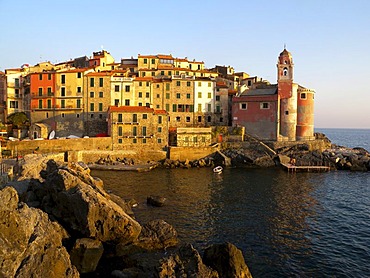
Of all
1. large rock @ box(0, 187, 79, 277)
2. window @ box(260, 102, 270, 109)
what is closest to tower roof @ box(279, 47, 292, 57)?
window @ box(260, 102, 270, 109)

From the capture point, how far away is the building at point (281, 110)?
5922cm

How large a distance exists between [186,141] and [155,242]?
118 ft

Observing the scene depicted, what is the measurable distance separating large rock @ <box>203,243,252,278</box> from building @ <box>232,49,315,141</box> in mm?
46085

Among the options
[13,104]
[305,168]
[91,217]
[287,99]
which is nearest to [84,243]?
[91,217]

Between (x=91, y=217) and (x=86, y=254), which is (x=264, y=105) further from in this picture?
(x=86, y=254)

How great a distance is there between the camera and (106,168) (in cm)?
4581

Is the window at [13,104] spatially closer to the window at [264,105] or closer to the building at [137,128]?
the building at [137,128]

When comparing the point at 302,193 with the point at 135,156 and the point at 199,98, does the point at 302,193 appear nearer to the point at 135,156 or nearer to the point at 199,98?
the point at 135,156

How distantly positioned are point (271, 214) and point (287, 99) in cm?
3655

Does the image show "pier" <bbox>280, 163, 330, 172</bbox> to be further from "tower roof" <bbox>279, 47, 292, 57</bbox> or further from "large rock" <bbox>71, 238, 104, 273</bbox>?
"large rock" <bbox>71, 238, 104, 273</bbox>

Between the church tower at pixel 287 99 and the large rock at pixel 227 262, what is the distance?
46.4 m

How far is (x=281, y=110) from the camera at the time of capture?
5966 cm

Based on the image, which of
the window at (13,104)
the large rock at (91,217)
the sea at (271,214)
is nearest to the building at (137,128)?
the sea at (271,214)

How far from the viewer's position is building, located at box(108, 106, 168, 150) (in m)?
52.1
